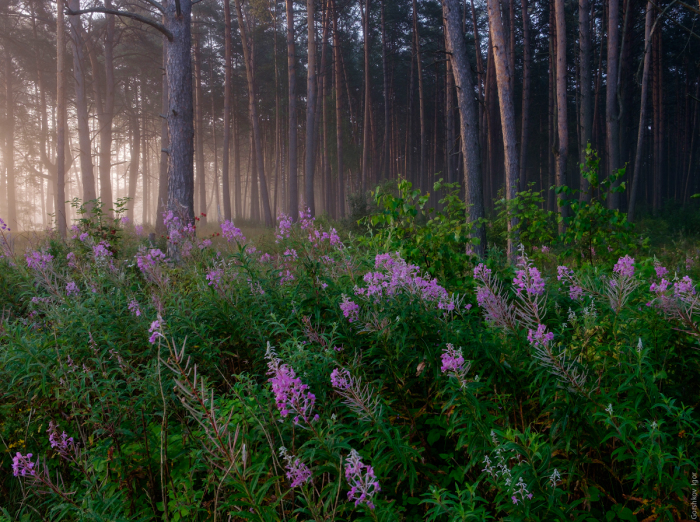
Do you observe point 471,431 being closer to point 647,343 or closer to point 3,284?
point 647,343

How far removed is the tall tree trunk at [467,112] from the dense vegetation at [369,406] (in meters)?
4.89

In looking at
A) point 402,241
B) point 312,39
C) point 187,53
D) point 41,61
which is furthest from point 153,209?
point 402,241

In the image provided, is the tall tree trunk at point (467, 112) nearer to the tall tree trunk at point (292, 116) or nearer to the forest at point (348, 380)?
the forest at point (348, 380)

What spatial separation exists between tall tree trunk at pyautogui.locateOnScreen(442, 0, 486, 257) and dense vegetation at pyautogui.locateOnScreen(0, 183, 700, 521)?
4892 millimetres

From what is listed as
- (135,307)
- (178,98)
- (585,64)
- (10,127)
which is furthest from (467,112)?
(10,127)

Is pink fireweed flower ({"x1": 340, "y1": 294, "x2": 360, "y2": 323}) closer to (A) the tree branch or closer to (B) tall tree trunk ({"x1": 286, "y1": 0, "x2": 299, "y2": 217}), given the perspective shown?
(A) the tree branch

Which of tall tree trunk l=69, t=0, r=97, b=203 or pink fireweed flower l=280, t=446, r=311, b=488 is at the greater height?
tall tree trunk l=69, t=0, r=97, b=203

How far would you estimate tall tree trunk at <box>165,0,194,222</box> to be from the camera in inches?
304

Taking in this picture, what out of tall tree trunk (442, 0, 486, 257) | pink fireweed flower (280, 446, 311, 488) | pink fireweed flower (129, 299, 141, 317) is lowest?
pink fireweed flower (280, 446, 311, 488)

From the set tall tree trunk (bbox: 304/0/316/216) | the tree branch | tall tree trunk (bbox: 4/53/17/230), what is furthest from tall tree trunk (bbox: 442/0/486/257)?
tall tree trunk (bbox: 4/53/17/230)

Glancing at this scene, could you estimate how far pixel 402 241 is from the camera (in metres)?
4.64

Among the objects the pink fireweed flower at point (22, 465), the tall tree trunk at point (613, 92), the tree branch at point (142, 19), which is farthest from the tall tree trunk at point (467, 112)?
the pink fireweed flower at point (22, 465)

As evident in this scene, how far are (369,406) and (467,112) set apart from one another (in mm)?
7859

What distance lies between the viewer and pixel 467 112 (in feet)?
27.2
